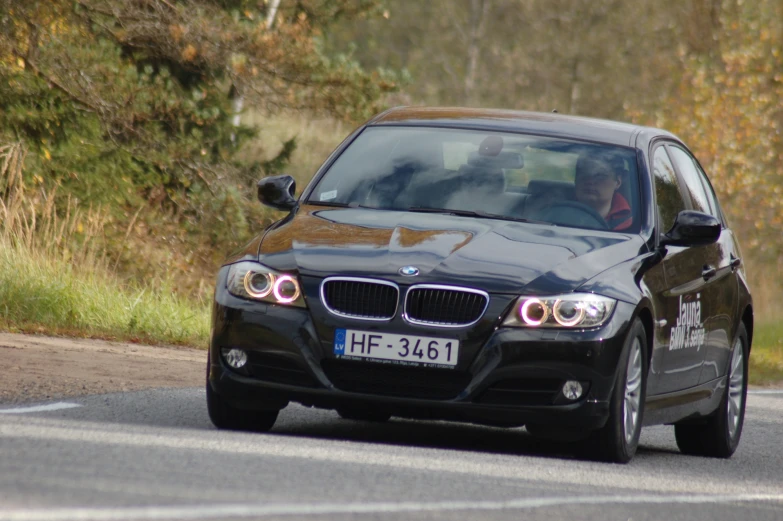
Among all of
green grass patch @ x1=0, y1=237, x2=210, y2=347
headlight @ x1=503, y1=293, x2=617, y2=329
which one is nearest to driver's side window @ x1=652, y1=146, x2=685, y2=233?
headlight @ x1=503, y1=293, x2=617, y2=329

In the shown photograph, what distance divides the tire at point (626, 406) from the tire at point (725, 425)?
68.2 inches

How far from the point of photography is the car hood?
728 cm

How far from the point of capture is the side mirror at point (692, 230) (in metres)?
8.42

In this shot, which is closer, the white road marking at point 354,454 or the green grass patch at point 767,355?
the white road marking at point 354,454

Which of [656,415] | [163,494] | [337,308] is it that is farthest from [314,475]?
[656,415]

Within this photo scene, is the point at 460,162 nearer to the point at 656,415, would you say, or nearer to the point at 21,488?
the point at 656,415

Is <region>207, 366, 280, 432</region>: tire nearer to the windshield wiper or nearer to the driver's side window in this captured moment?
the windshield wiper

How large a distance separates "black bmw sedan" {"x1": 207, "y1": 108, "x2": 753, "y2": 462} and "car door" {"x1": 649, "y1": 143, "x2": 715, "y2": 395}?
2cm

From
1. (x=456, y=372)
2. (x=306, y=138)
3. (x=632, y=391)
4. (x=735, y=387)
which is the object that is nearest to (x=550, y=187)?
(x=632, y=391)

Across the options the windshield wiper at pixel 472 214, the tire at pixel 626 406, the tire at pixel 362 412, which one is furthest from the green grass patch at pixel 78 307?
the tire at pixel 626 406

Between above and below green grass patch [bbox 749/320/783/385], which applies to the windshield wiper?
above

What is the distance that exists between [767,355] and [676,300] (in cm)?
1207

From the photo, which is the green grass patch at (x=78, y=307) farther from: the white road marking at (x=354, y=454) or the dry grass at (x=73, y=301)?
the white road marking at (x=354, y=454)

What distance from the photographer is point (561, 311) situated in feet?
23.9
